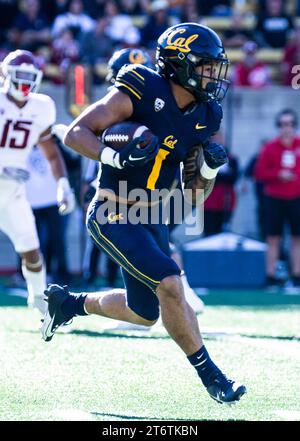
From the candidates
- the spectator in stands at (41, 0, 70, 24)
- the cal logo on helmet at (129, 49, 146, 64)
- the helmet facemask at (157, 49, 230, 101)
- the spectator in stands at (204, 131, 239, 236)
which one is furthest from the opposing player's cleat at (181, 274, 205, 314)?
the spectator in stands at (41, 0, 70, 24)

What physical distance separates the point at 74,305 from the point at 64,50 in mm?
6692

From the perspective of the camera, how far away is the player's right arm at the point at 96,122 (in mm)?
4409

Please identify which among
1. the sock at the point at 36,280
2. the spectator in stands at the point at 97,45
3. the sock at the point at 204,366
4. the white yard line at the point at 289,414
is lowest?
the sock at the point at 36,280

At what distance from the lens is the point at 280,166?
969 cm

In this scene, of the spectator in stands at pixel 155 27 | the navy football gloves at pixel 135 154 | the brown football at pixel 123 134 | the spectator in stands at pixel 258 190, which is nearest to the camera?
the navy football gloves at pixel 135 154

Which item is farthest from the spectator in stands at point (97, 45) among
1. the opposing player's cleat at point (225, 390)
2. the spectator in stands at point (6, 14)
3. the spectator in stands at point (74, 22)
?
the opposing player's cleat at point (225, 390)

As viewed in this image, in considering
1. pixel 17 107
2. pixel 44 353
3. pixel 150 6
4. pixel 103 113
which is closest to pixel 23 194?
pixel 17 107

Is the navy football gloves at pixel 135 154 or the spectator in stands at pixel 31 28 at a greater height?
the navy football gloves at pixel 135 154

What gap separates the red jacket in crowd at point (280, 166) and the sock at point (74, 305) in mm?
4913

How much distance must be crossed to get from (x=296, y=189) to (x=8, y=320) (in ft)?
12.2

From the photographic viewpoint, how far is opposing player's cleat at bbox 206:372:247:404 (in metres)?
4.14

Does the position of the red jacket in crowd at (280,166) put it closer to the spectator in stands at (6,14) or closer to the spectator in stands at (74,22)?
the spectator in stands at (74,22)

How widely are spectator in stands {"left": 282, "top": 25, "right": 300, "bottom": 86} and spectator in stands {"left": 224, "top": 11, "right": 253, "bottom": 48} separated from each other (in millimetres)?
595
